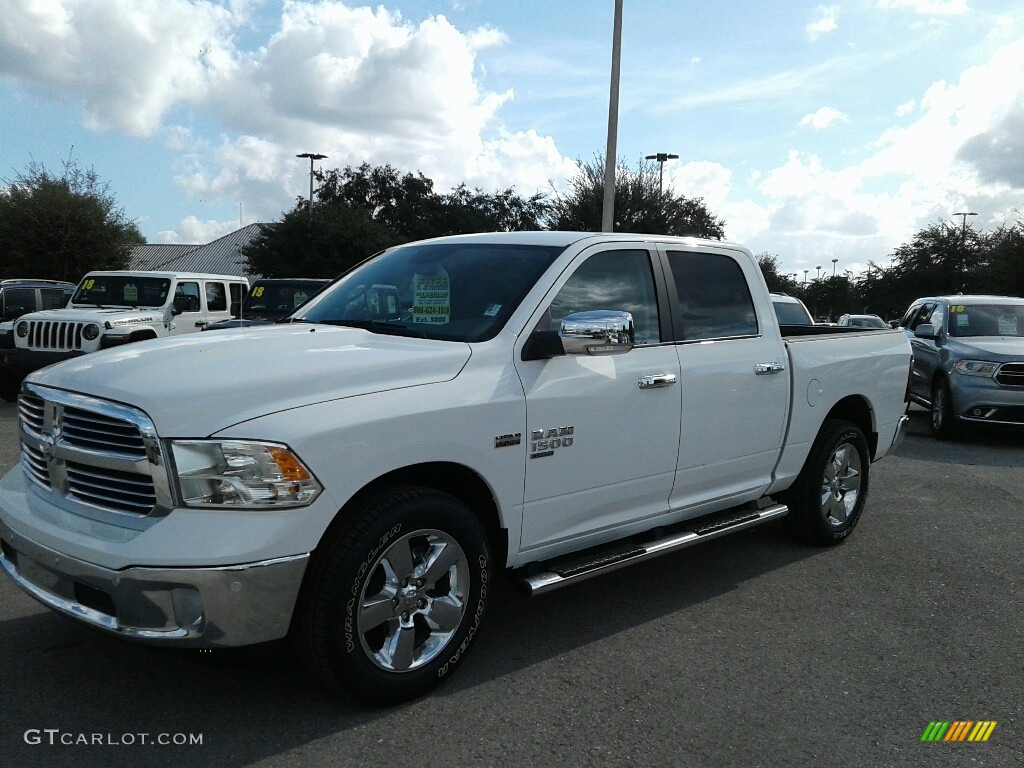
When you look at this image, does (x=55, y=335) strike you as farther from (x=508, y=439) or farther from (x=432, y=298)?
(x=508, y=439)

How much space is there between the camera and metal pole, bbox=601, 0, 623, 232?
620 inches

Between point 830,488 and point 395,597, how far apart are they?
3452 millimetres

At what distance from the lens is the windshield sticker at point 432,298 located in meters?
4.01

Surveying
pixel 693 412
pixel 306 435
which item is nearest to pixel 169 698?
pixel 306 435

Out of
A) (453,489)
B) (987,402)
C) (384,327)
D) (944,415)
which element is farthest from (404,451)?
(944,415)

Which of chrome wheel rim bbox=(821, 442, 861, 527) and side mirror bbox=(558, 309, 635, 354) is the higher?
side mirror bbox=(558, 309, 635, 354)

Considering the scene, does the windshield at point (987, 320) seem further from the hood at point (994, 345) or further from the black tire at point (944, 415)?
the black tire at point (944, 415)

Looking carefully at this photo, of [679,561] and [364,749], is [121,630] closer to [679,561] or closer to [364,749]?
[364,749]

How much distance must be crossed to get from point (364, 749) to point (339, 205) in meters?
39.1

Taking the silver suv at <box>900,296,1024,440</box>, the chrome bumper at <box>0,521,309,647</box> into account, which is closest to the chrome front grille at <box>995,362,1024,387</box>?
the silver suv at <box>900,296,1024,440</box>

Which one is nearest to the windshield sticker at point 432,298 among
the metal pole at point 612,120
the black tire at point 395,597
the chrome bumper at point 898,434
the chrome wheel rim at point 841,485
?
the black tire at point 395,597

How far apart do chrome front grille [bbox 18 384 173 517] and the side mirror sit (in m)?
1.64

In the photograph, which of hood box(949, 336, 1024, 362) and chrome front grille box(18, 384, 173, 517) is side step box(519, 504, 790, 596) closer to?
chrome front grille box(18, 384, 173, 517)

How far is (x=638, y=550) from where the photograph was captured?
13.7 ft
